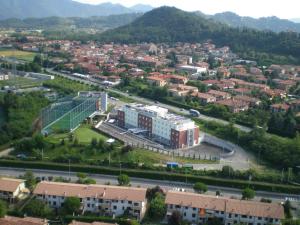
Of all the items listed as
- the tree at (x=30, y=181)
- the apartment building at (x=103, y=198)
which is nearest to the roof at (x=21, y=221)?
the apartment building at (x=103, y=198)

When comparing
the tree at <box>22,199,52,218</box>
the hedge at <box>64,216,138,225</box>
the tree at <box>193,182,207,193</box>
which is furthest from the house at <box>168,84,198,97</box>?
the tree at <box>22,199,52,218</box>

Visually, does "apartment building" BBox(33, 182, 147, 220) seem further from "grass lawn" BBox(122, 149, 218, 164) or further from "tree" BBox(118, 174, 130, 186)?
"grass lawn" BBox(122, 149, 218, 164)

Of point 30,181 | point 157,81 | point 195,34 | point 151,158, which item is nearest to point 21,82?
point 157,81

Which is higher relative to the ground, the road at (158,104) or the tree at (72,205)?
the road at (158,104)

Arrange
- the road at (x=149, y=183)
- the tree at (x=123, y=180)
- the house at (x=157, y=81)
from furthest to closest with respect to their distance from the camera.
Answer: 1. the house at (x=157, y=81)
2. the road at (x=149, y=183)
3. the tree at (x=123, y=180)

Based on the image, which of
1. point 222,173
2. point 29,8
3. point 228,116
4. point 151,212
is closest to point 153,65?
point 228,116

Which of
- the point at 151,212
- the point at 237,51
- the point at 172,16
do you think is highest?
the point at 172,16

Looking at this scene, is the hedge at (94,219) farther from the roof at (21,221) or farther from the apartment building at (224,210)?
the apartment building at (224,210)

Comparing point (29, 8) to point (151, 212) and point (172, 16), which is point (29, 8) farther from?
point (151, 212)
